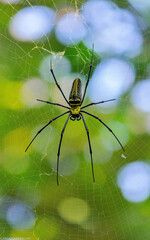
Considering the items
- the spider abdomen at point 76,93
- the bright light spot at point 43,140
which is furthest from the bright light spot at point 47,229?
the spider abdomen at point 76,93

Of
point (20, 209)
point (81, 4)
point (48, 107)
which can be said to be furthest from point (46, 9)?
point (20, 209)

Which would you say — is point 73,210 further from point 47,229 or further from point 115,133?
point 115,133

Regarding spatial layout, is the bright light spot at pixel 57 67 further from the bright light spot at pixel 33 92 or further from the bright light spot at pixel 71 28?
the bright light spot at pixel 71 28

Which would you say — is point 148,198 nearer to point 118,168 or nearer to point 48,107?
point 118,168

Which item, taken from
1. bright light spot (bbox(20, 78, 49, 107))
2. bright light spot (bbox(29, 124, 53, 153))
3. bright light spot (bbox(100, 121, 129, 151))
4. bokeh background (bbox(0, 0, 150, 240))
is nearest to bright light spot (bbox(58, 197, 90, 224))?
bokeh background (bbox(0, 0, 150, 240))

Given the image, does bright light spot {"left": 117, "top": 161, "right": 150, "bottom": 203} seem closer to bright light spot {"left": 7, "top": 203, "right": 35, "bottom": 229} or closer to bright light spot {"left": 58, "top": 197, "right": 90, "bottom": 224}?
bright light spot {"left": 58, "top": 197, "right": 90, "bottom": 224}

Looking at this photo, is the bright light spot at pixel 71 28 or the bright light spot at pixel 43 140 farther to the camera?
the bright light spot at pixel 43 140
